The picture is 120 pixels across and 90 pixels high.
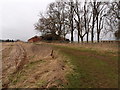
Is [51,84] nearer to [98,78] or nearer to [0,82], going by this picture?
[98,78]

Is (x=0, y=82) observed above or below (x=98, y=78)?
below

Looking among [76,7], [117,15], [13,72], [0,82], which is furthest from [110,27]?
[0,82]

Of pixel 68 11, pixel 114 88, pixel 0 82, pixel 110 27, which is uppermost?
pixel 68 11

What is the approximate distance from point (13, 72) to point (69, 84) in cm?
783

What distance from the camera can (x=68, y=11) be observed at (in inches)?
1759

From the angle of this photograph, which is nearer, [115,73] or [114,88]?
[114,88]

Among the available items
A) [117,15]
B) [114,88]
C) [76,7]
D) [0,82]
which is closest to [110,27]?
[117,15]

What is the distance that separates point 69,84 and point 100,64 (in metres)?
3.70

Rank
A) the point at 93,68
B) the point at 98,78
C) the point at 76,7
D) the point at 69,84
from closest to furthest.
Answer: the point at 69,84 < the point at 98,78 < the point at 93,68 < the point at 76,7

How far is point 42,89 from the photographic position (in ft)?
29.2

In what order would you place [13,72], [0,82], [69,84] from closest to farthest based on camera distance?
[69,84] < [0,82] < [13,72]

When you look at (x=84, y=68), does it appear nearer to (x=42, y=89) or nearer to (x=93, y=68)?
(x=93, y=68)

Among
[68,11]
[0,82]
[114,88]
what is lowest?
[0,82]

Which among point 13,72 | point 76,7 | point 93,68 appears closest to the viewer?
point 93,68
